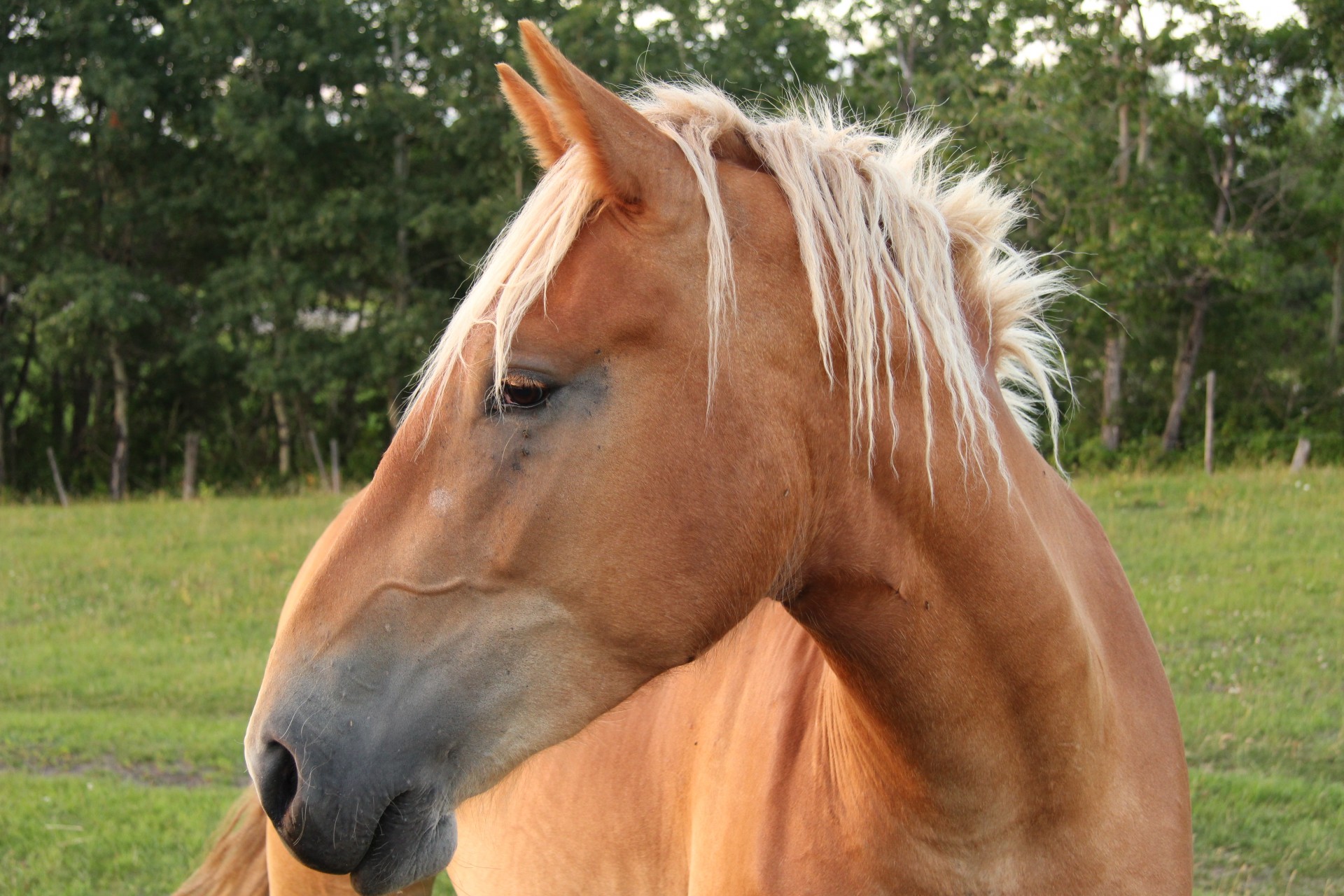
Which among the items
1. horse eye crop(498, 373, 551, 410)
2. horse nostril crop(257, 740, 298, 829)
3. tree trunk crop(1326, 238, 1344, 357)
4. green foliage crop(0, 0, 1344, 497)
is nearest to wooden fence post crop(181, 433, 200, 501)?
green foliage crop(0, 0, 1344, 497)

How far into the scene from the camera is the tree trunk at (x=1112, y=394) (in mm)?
20406

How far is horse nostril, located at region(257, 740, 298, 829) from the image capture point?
1.41 m

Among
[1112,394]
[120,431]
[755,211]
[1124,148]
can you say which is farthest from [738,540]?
[120,431]

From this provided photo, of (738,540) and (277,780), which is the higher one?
(738,540)

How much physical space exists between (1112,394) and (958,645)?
20512 mm

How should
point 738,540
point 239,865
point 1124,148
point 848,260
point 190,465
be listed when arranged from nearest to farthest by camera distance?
1. point 738,540
2. point 848,260
3. point 239,865
4. point 1124,148
5. point 190,465

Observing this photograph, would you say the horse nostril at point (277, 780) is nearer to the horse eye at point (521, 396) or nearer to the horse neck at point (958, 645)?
the horse eye at point (521, 396)

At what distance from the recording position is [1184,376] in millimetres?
20438

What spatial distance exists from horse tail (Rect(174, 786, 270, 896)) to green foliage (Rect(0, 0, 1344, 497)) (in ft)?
56.3

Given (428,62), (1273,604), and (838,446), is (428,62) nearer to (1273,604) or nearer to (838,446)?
(1273,604)

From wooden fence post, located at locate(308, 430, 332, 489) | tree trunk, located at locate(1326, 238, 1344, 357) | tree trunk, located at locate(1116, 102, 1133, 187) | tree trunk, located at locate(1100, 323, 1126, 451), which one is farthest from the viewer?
tree trunk, located at locate(1326, 238, 1344, 357)

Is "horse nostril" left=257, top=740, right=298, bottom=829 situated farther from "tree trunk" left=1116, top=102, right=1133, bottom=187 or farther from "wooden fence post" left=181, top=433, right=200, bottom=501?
"wooden fence post" left=181, top=433, right=200, bottom=501

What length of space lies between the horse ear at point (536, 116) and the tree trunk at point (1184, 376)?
2040 cm

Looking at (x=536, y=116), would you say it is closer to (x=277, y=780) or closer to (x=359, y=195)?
(x=277, y=780)
